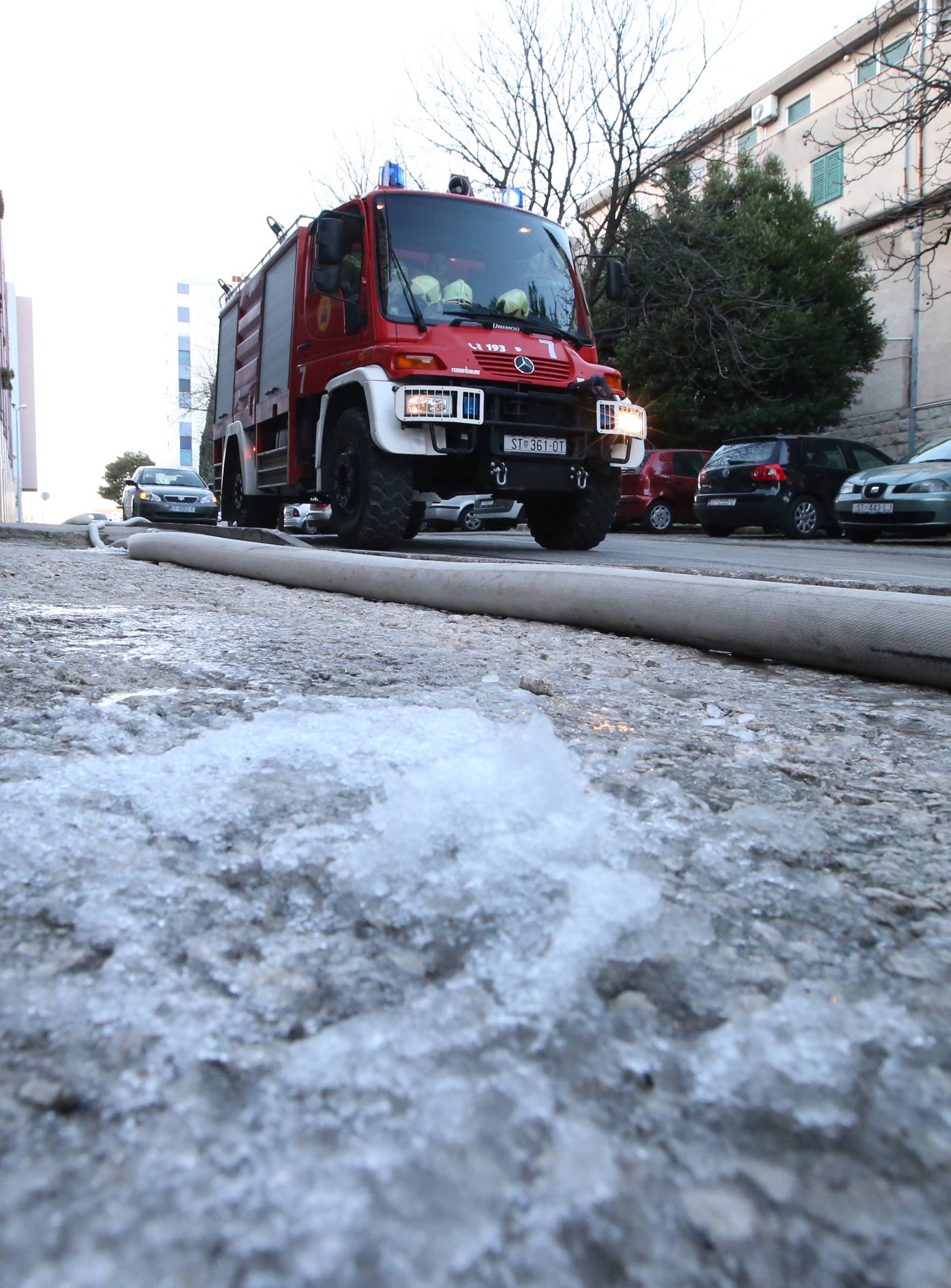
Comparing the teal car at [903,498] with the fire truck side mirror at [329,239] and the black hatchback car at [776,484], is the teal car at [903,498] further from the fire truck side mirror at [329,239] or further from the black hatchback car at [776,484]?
the fire truck side mirror at [329,239]

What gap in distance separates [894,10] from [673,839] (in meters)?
13.0

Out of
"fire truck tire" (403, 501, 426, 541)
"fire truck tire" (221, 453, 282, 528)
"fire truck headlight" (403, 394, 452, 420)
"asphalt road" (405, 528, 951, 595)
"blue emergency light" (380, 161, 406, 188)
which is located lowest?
"asphalt road" (405, 528, 951, 595)

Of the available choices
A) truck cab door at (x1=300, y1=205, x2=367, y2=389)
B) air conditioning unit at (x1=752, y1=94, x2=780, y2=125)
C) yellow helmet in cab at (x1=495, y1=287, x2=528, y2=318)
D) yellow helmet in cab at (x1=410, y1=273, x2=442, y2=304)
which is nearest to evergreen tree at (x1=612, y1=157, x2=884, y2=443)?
air conditioning unit at (x1=752, y1=94, x2=780, y2=125)

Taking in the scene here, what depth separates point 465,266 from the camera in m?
6.45

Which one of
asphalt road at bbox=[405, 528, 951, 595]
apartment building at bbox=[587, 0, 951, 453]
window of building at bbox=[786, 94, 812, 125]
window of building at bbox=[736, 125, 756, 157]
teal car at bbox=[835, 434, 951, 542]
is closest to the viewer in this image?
asphalt road at bbox=[405, 528, 951, 595]

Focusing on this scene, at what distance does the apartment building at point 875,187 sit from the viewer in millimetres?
17547

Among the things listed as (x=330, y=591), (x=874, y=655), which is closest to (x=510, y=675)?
(x=874, y=655)

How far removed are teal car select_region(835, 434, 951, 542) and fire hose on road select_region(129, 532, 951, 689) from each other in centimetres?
759

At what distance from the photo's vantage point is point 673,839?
1010 millimetres

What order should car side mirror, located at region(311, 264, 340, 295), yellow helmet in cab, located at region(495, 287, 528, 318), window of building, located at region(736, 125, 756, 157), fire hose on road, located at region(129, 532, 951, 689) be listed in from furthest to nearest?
window of building, located at region(736, 125, 756, 157)
yellow helmet in cab, located at region(495, 287, 528, 318)
car side mirror, located at region(311, 264, 340, 295)
fire hose on road, located at region(129, 532, 951, 689)

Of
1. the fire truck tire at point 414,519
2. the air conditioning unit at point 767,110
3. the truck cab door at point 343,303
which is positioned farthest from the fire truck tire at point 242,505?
the air conditioning unit at point 767,110

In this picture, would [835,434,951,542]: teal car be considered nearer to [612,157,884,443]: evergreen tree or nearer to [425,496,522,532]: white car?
[425,496,522,532]: white car

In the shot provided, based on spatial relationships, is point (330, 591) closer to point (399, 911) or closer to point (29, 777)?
point (29, 777)

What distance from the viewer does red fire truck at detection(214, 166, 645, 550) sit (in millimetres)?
6078
